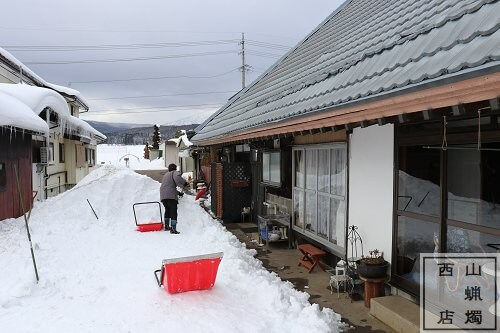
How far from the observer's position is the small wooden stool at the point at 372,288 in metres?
4.97

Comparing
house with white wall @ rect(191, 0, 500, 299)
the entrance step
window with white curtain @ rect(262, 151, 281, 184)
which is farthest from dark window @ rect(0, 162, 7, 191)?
the entrance step

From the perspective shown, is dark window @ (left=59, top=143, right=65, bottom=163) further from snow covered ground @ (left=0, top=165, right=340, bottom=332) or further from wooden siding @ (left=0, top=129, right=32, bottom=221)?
snow covered ground @ (left=0, top=165, right=340, bottom=332)

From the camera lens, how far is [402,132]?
476 centimetres

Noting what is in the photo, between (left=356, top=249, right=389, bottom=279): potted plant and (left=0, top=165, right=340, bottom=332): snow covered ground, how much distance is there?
696 millimetres

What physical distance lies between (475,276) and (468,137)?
61.8 inches

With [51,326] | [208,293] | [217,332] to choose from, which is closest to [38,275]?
[51,326]

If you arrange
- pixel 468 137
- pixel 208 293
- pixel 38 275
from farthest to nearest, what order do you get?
pixel 38 275
pixel 208 293
pixel 468 137

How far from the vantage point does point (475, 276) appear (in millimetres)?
4105

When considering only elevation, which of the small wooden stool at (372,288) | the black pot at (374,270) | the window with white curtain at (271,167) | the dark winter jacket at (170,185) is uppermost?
the window with white curtain at (271,167)

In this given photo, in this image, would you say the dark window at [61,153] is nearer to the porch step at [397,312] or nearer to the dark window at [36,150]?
the dark window at [36,150]

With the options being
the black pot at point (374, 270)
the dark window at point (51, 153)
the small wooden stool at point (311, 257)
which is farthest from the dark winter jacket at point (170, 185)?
the dark window at point (51, 153)

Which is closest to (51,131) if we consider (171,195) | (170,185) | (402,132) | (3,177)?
(3,177)

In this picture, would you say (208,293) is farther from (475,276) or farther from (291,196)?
(291,196)

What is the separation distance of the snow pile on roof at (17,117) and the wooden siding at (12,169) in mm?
738
